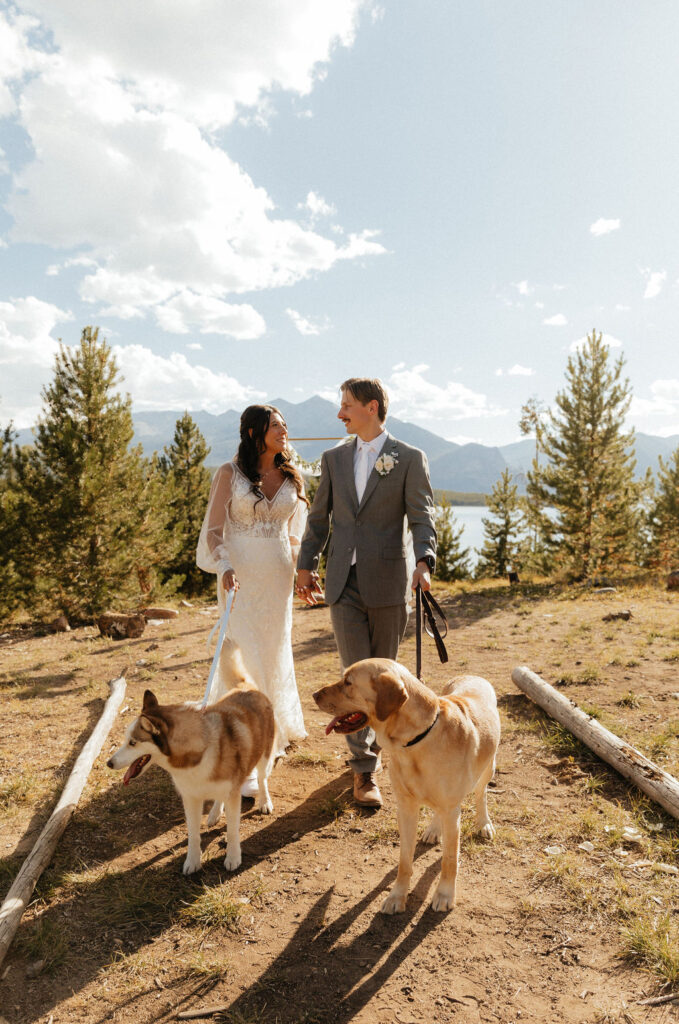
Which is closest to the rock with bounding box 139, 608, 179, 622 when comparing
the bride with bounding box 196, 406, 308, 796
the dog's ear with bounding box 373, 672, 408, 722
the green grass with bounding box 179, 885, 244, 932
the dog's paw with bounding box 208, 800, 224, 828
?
the bride with bounding box 196, 406, 308, 796

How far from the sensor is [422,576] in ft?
12.8

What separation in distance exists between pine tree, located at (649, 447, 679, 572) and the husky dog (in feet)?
95.5

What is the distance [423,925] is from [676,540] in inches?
1174

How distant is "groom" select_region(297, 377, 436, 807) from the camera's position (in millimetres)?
4375

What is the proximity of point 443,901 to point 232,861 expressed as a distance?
1.41m

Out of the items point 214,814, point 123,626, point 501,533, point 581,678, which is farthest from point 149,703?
point 501,533

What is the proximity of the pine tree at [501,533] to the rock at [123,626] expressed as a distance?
21139 mm

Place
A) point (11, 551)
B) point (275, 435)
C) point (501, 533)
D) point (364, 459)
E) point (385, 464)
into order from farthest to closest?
point (501, 533) < point (11, 551) < point (275, 435) < point (364, 459) < point (385, 464)

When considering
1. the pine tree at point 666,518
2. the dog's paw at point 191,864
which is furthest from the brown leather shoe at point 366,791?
the pine tree at point 666,518

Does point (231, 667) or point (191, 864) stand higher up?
point (231, 667)

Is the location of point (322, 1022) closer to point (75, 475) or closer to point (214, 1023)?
point (214, 1023)

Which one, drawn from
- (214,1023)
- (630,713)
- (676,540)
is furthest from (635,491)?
(214,1023)

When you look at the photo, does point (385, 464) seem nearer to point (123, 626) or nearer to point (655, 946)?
point (655, 946)

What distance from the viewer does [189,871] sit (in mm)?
3701
